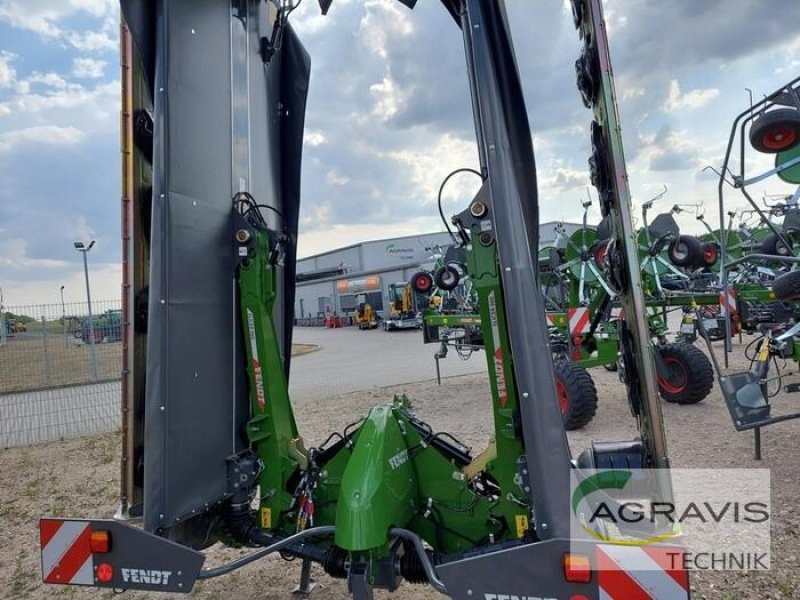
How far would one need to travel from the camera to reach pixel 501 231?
194cm

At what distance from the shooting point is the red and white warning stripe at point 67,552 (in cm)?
227

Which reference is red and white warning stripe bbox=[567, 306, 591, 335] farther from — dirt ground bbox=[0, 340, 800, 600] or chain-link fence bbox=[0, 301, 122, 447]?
chain-link fence bbox=[0, 301, 122, 447]

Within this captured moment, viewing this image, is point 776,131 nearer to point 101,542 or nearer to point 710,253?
point 101,542

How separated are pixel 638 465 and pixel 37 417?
427 inches

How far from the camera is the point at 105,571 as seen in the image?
2256mm

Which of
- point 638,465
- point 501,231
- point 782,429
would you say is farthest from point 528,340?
point 782,429

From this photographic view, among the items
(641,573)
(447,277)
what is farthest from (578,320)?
(641,573)

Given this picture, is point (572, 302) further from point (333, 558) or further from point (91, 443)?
point (91, 443)

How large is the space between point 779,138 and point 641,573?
10.7ft

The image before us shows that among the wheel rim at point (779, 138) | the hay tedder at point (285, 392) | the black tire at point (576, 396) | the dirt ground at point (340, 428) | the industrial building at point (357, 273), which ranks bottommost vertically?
the dirt ground at point (340, 428)

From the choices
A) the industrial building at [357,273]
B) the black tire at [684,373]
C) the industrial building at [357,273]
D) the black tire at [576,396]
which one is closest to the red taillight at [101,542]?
the black tire at [576,396]

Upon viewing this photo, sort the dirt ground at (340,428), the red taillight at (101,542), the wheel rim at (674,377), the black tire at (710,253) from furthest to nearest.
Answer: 1. the black tire at (710,253)
2. the wheel rim at (674,377)
3. the dirt ground at (340,428)
4. the red taillight at (101,542)

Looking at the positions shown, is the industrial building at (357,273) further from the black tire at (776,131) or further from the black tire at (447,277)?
the black tire at (776,131)

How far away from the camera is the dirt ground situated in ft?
10.7
